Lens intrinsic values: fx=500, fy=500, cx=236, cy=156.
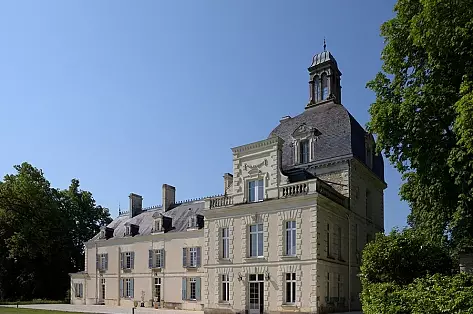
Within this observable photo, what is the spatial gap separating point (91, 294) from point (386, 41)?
29743 mm

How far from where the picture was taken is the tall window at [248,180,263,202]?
2577 cm

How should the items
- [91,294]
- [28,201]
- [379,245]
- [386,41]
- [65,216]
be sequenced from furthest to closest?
[65,216] → [28,201] → [91,294] → [379,245] → [386,41]

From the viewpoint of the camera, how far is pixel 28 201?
45.0 metres

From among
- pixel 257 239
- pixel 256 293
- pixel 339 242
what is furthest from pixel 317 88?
pixel 256 293

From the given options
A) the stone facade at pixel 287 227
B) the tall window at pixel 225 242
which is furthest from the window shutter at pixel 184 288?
the tall window at pixel 225 242

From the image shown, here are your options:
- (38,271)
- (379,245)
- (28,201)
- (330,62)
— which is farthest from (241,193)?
(38,271)

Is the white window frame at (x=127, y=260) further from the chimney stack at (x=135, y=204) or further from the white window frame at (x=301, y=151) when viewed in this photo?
the white window frame at (x=301, y=151)

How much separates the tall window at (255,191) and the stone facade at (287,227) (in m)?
0.05

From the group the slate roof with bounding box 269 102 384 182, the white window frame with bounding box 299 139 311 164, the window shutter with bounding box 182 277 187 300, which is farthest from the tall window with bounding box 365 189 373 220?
the window shutter with bounding box 182 277 187 300

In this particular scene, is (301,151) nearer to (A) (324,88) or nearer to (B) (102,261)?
(A) (324,88)

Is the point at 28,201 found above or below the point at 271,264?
above

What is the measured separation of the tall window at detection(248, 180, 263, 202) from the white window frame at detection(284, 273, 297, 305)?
13.5ft

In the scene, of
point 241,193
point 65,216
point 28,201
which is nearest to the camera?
point 241,193

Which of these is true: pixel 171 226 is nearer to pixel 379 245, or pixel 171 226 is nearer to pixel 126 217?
pixel 126 217
